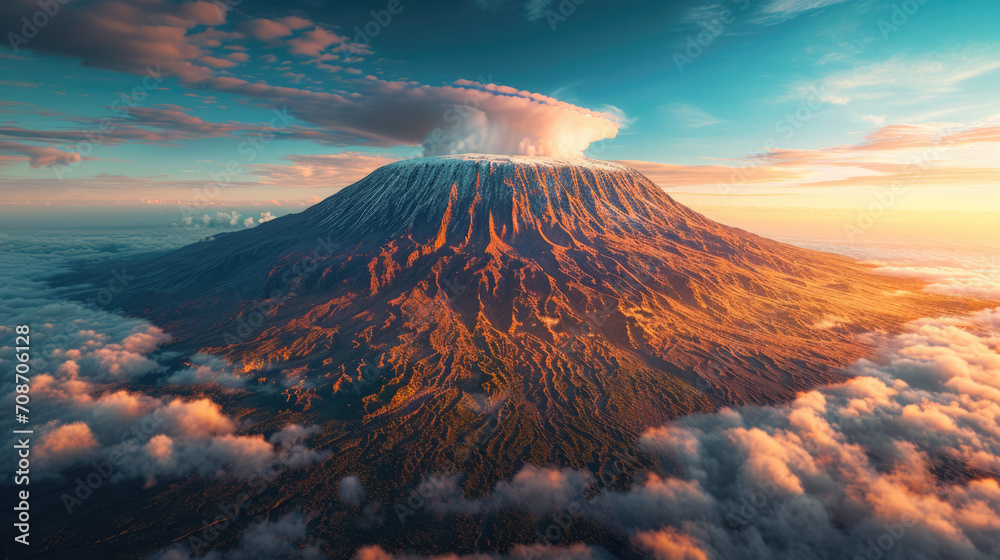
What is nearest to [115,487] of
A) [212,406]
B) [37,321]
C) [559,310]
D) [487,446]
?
[212,406]

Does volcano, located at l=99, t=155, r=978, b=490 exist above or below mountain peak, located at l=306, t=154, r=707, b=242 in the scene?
below

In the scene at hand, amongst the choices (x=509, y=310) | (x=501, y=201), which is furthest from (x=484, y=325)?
(x=501, y=201)

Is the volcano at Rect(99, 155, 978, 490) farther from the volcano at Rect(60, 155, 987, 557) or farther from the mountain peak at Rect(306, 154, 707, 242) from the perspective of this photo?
the mountain peak at Rect(306, 154, 707, 242)

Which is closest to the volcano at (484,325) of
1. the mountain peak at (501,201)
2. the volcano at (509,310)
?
the volcano at (509,310)

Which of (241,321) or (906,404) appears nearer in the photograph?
(906,404)

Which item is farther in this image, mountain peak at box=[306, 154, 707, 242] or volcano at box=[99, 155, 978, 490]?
mountain peak at box=[306, 154, 707, 242]

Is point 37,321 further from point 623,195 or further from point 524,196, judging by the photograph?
point 623,195

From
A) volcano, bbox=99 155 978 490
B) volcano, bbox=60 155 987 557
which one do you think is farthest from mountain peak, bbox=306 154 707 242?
volcano, bbox=60 155 987 557

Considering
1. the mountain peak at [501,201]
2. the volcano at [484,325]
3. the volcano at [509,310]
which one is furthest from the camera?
the mountain peak at [501,201]

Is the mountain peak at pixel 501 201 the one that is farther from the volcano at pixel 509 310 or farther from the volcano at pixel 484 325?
the volcano at pixel 484 325
